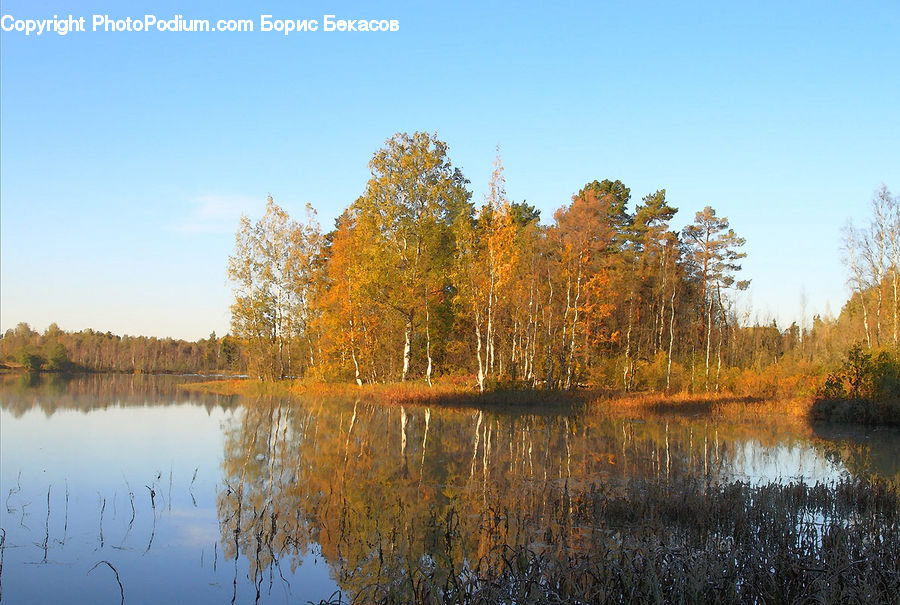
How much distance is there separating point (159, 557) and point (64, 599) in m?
1.28

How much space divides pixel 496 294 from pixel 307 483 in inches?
790

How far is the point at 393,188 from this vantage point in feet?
105

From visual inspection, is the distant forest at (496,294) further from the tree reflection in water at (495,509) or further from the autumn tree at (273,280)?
the tree reflection in water at (495,509)

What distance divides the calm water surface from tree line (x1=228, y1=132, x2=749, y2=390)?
10.2 m

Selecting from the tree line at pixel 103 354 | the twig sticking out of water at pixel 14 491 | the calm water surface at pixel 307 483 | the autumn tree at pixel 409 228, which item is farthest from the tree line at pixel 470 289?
the tree line at pixel 103 354

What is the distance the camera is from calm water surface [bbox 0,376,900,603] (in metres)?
6.54

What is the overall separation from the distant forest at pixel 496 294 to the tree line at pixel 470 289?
10 cm

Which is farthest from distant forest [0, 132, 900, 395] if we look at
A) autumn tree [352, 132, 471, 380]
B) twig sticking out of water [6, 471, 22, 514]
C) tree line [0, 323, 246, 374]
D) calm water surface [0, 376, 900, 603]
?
tree line [0, 323, 246, 374]

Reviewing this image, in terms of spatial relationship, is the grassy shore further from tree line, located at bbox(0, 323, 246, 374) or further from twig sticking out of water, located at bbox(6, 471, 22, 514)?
tree line, located at bbox(0, 323, 246, 374)

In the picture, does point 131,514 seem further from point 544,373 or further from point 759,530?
point 544,373

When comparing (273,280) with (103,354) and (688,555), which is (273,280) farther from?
(103,354)

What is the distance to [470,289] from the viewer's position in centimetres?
3045

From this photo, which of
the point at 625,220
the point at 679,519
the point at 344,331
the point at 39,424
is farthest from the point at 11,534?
the point at 625,220

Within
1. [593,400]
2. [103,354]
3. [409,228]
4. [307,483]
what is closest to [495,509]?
[307,483]
